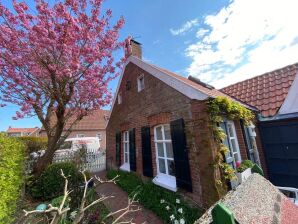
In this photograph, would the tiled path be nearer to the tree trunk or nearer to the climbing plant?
the climbing plant

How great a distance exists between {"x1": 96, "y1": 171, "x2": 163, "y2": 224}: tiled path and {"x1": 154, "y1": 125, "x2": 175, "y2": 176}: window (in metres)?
1.50

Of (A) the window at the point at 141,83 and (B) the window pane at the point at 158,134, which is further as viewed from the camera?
(A) the window at the point at 141,83

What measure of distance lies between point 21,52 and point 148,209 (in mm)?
7399

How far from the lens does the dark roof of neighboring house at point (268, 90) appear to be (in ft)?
21.7

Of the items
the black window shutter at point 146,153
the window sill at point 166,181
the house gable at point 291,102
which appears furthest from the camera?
the black window shutter at point 146,153

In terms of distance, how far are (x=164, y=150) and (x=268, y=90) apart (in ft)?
18.0

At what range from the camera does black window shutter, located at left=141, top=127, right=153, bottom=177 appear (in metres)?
6.88

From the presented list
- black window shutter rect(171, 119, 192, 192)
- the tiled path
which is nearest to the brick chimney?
black window shutter rect(171, 119, 192, 192)

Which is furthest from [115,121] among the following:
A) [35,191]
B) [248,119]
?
[248,119]

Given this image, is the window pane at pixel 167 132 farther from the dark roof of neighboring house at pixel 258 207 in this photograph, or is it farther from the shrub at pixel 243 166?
the dark roof of neighboring house at pixel 258 207

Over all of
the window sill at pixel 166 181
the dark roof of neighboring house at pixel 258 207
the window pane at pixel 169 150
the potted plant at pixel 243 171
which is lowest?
the window sill at pixel 166 181

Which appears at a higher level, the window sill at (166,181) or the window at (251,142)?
the window at (251,142)

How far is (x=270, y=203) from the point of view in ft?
6.33

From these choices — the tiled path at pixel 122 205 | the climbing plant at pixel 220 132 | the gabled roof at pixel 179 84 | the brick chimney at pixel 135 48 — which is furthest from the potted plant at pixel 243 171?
the brick chimney at pixel 135 48
